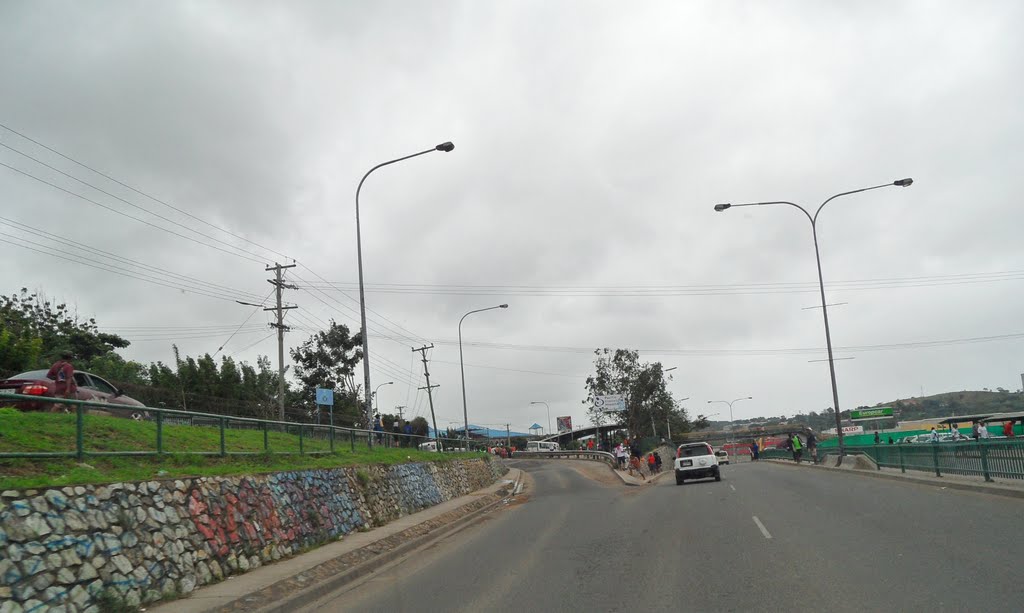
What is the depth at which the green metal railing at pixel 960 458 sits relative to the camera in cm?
1742

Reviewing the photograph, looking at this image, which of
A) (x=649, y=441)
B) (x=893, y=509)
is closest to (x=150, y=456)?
(x=893, y=509)

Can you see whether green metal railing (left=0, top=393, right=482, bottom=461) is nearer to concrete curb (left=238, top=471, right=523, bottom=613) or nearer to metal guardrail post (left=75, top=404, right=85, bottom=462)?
metal guardrail post (left=75, top=404, right=85, bottom=462)

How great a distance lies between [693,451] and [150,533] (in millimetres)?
24915

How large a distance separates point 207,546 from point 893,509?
12.7 m

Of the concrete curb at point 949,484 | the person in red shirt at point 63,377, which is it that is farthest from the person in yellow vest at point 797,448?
the person in red shirt at point 63,377

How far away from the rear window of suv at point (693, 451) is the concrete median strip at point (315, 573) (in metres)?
14.1

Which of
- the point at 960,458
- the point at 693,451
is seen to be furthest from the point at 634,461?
the point at 960,458

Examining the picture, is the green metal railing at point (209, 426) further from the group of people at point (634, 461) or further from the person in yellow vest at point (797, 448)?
the person in yellow vest at point (797, 448)

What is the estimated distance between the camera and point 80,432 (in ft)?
34.1

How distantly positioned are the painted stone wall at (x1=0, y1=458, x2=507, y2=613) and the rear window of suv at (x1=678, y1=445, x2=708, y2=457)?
18.0 m

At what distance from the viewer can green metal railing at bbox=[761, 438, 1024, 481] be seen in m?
17.4

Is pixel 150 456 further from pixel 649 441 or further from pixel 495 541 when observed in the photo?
pixel 649 441

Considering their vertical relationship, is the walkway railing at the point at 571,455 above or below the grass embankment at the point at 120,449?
below

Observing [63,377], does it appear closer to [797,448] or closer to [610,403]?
[797,448]
